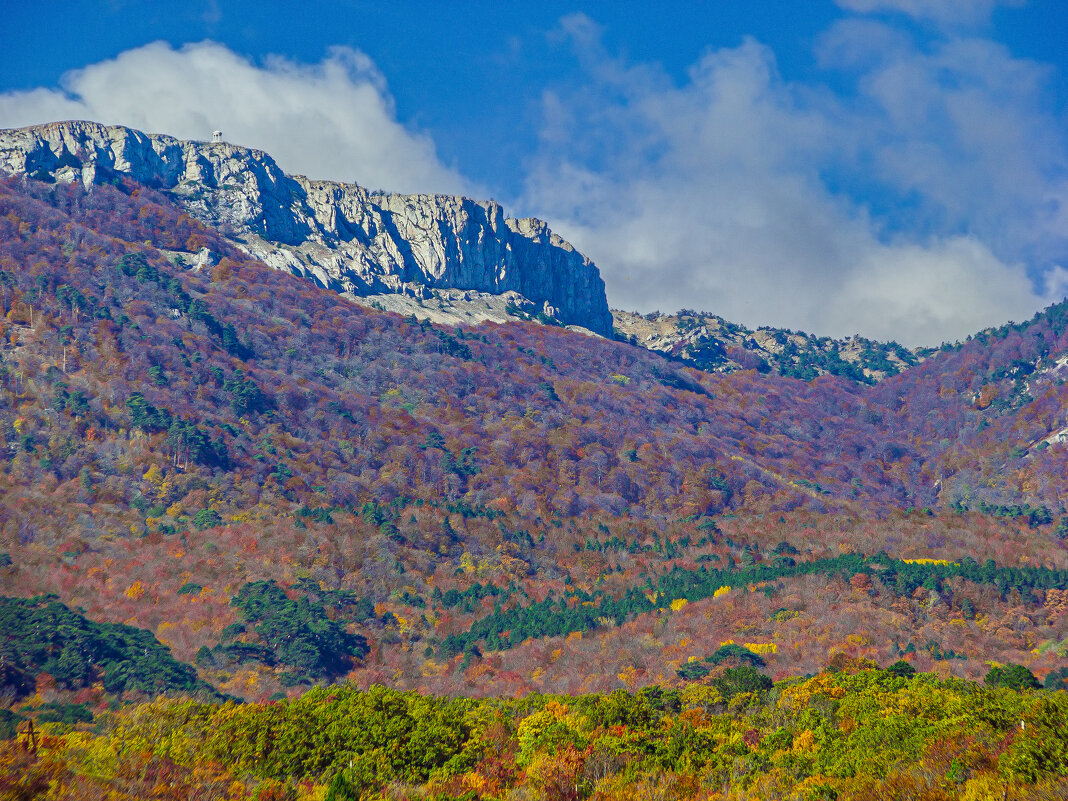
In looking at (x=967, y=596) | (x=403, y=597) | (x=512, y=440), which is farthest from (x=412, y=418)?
(x=967, y=596)

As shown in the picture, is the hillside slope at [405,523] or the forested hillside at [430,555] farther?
the hillside slope at [405,523]

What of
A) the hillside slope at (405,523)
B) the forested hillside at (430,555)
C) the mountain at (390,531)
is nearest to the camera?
the forested hillside at (430,555)

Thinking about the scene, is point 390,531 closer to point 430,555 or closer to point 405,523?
A: point 405,523

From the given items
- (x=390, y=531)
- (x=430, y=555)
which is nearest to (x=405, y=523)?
(x=390, y=531)

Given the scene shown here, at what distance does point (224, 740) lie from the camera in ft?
113

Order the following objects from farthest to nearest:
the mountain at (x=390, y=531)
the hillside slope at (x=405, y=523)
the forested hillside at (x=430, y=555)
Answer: the hillside slope at (x=405, y=523) → the mountain at (x=390, y=531) → the forested hillside at (x=430, y=555)

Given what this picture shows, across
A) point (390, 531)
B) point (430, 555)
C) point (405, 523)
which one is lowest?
point (430, 555)

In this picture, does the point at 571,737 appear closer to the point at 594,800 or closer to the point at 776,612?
the point at 594,800

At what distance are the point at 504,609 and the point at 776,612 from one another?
120 ft

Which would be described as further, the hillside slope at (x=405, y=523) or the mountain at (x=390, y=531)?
the hillside slope at (x=405, y=523)

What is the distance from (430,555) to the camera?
129500mm

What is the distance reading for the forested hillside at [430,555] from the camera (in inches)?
1932

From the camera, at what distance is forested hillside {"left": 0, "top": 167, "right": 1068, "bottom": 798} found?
49.1 m

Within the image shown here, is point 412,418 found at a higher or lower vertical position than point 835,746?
higher
